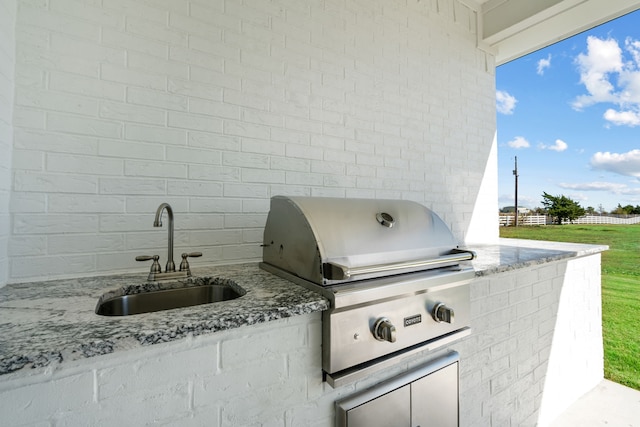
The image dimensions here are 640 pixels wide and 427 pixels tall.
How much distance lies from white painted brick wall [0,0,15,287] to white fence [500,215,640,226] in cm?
396

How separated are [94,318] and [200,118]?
1130 mm

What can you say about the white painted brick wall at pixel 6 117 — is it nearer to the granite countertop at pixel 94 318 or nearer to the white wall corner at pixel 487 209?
the granite countertop at pixel 94 318

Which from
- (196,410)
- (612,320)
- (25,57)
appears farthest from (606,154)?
(25,57)

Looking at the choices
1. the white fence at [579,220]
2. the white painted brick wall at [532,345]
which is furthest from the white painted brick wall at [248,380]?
the white fence at [579,220]

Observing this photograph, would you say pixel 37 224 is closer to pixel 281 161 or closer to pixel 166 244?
pixel 166 244

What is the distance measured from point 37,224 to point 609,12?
432cm

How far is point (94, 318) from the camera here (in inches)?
32.1

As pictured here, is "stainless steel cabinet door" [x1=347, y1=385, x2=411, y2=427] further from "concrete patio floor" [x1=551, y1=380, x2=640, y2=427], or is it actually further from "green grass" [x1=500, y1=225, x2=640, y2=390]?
"green grass" [x1=500, y1=225, x2=640, y2=390]

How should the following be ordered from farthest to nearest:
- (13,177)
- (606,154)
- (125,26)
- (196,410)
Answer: (606,154) → (125,26) → (13,177) → (196,410)

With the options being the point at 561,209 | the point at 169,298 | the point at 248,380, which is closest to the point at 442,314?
the point at 248,380

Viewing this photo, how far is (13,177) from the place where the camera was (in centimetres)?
120

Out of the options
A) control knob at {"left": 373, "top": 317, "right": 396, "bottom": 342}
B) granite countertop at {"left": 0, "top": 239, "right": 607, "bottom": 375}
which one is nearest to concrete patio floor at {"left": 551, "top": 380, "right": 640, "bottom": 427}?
control knob at {"left": 373, "top": 317, "right": 396, "bottom": 342}

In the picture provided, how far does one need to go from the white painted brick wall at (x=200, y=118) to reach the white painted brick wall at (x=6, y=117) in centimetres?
1

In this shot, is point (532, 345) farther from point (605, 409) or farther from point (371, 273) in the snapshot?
point (371, 273)
